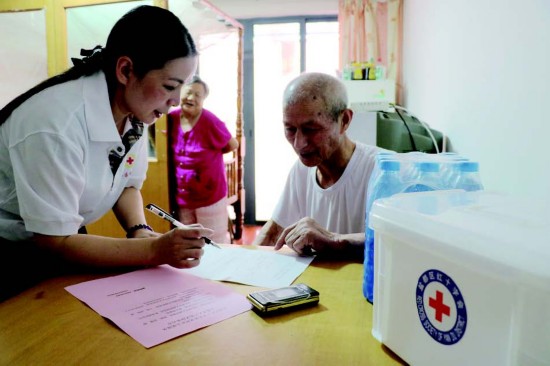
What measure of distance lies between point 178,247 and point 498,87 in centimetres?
101

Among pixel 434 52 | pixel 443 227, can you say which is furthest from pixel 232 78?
pixel 443 227

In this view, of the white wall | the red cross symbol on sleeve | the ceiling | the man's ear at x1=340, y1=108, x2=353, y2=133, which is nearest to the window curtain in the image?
the ceiling

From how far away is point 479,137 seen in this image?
4.66ft

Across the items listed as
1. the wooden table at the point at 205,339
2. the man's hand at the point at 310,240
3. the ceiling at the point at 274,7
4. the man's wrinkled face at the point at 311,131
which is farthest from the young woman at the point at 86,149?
the ceiling at the point at 274,7

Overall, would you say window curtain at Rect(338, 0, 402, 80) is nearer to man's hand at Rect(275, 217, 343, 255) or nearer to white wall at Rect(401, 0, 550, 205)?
white wall at Rect(401, 0, 550, 205)

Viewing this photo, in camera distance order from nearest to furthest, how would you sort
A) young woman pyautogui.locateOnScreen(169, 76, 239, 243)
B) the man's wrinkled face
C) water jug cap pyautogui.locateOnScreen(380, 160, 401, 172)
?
water jug cap pyautogui.locateOnScreen(380, 160, 401, 172), the man's wrinkled face, young woman pyautogui.locateOnScreen(169, 76, 239, 243)

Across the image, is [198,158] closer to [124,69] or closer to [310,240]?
[124,69]

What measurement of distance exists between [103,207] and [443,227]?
949 millimetres

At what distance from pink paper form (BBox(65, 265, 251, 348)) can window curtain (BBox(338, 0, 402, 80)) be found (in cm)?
321

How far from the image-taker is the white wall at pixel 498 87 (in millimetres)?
974

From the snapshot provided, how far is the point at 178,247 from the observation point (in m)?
0.90

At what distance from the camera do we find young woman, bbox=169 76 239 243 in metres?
2.88

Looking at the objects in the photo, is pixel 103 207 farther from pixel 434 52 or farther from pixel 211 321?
pixel 434 52

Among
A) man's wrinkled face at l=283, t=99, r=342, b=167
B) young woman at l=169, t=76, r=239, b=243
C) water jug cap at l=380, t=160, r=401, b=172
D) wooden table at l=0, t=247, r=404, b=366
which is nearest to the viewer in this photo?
wooden table at l=0, t=247, r=404, b=366
